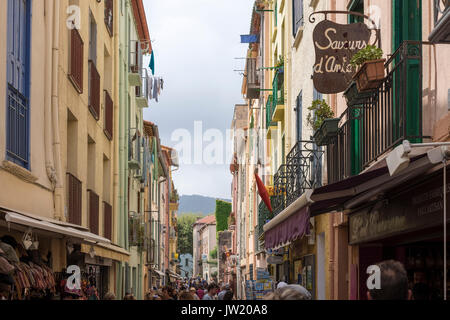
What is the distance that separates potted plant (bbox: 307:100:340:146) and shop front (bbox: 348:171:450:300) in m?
1.32

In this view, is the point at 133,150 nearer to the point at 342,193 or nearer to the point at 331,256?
the point at 331,256

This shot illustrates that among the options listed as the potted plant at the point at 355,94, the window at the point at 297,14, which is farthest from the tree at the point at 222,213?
the potted plant at the point at 355,94

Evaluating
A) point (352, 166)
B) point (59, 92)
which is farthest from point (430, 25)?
point (59, 92)

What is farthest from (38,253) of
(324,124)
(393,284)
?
(393,284)

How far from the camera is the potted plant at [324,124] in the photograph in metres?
12.1

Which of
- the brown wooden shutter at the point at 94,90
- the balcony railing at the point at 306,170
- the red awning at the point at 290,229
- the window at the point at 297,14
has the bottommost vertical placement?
the red awning at the point at 290,229

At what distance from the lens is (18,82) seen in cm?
1088

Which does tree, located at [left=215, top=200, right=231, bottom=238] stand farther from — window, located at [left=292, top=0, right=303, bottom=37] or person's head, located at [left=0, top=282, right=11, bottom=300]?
person's head, located at [left=0, top=282, right=11, bottom=300]

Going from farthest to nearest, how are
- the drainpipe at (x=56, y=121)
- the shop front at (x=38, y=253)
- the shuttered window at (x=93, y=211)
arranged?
the shuttered window at (x=93, y=211), the drainpipe at (x=56, y=121), the shop front at (x=38, y=253)

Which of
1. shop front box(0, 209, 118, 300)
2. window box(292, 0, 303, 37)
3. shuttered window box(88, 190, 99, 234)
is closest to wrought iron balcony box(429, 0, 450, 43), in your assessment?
shop front box(0, 209, 118, 300)

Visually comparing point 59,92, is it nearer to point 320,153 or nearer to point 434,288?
point 320,153

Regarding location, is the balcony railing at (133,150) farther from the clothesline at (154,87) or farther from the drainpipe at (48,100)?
the drainpipe at (48,100)

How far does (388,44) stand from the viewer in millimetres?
10211

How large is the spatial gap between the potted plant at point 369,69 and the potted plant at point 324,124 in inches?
101
